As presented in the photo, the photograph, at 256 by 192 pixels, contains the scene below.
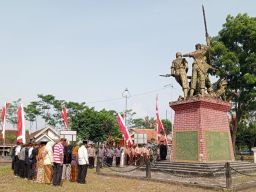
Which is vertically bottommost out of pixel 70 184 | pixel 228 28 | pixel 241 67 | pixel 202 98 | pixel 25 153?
pixel 70 184

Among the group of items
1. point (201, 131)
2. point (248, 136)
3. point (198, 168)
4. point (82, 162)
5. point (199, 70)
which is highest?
point (199, 70)

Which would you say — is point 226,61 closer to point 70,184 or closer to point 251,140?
point 70,184

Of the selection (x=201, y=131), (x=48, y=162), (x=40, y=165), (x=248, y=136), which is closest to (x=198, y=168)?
(x=201, y=131)

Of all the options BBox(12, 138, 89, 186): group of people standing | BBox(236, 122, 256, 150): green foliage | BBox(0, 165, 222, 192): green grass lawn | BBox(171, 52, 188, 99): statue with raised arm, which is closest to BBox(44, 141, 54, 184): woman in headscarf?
BBox(12, 138, 89, 186): group of people standing

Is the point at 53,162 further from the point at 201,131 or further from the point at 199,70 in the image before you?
the point at 199,70

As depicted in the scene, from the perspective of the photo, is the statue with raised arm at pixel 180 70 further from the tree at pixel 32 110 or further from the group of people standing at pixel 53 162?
the tree at pixel 32 110

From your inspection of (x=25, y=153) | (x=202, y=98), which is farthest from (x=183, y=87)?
(x=25, y=153)

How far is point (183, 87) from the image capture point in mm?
17406

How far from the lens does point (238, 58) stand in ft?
80.6

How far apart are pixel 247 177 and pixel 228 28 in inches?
564

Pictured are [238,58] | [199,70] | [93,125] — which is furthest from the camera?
[93,125]

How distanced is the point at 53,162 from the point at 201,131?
7011 mm

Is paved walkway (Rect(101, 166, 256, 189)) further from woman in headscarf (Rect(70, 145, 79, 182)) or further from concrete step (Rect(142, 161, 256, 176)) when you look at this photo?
woman in headscarf (Rect(70, 145, 79, 182))

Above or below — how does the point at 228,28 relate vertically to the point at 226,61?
above
